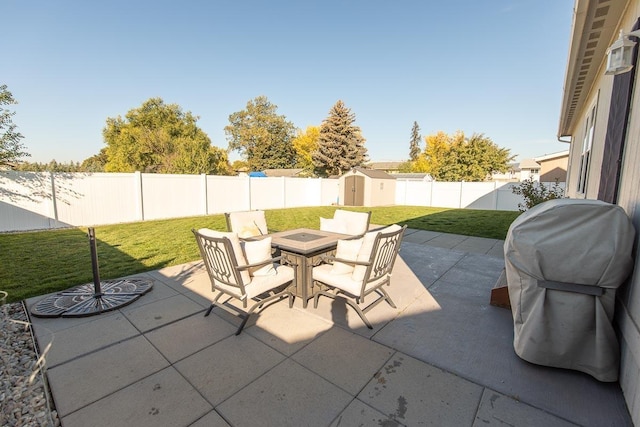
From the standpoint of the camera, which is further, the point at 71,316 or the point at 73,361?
the point at 71,316

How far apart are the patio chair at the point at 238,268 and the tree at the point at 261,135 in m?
35.6

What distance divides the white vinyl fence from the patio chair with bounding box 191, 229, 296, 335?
9251 millimetres

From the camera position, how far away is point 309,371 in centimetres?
225

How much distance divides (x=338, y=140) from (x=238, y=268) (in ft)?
91.8

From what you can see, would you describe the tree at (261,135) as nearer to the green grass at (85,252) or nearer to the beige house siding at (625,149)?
the green grass at (85,252)

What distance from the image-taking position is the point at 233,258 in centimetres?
274

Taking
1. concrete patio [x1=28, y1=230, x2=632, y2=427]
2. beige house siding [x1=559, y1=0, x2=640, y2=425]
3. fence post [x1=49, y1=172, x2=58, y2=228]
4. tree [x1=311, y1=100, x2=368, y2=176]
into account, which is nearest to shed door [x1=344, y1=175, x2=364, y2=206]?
tree [x1=311, y1=100, x2=368, y2=176]

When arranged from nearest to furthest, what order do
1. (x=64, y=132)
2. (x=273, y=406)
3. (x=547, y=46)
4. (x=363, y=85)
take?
(x=273, y=406) < (x=547, y=46) < (x=64, y=132) < (x=363, y=85)

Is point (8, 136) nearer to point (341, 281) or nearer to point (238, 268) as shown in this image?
point (238, 268)

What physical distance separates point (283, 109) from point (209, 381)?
1580 inches

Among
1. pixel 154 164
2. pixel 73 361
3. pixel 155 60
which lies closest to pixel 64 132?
pixel 154 164

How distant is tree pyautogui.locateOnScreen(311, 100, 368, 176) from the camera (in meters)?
29.2

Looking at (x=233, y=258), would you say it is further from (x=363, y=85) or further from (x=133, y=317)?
(x=363, y=85)

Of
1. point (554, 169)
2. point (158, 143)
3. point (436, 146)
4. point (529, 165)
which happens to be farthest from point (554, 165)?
point (158, 143)
